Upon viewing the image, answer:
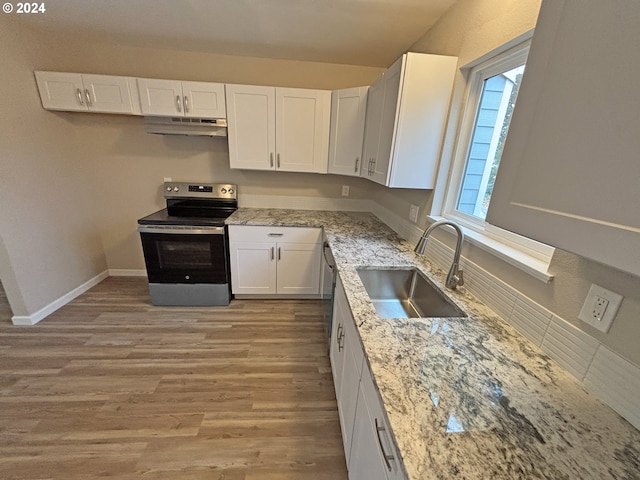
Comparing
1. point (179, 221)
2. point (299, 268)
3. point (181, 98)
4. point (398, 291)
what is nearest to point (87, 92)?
point (181, 98)

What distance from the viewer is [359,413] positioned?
994mm

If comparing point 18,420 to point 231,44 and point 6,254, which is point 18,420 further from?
point 231,44

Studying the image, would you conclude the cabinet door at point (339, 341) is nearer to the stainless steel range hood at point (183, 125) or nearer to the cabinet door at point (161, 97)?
the stainless steel range hood at point (183, 125)

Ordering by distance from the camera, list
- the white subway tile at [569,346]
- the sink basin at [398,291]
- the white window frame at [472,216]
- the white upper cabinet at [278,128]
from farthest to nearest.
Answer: the white upper cabinet at [278,128] → the sink basin at [398,291] → the white window frame at [472,216] → the white subway tile at [569,346]

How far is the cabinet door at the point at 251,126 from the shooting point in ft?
7.73

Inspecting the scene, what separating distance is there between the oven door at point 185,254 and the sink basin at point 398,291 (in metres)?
1.52

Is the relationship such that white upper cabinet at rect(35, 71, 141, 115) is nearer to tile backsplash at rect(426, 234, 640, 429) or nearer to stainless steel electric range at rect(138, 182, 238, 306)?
stainless steel electric range at rect(138, 182, 238, 306)

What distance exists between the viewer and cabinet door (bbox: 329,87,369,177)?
2275mm

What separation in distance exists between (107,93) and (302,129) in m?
1.76

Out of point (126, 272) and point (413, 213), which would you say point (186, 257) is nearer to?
point (126, 272)

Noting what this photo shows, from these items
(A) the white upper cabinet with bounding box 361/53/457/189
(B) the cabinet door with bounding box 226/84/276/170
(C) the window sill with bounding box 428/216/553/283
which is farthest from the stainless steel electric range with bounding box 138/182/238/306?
(C) the window sill with bounding box 428/216/553/283

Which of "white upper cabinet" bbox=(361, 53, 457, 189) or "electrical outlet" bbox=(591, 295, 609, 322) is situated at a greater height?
"white upper cabinet" bbox=(361, 53, 457, 189)

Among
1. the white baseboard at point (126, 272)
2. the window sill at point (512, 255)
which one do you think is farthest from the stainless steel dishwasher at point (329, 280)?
the white baseboard at point (126, 272)

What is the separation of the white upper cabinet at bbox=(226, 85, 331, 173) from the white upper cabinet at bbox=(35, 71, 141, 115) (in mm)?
897
